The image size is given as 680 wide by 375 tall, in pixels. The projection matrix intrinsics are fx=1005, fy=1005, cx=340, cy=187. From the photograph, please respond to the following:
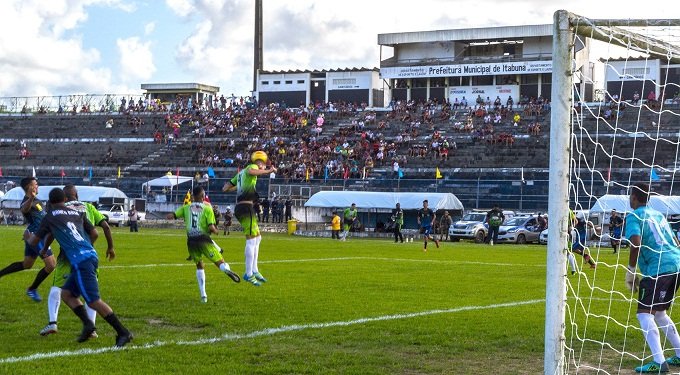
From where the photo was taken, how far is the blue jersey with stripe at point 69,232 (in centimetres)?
1115

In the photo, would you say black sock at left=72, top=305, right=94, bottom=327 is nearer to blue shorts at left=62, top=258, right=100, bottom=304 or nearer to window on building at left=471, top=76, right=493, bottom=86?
blue shorts at left=62, top=258, right=100, bottom=304

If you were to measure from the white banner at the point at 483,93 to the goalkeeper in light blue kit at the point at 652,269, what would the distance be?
6376 centimetres

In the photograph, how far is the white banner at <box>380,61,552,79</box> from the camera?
73812 mm

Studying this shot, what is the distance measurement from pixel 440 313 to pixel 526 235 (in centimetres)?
3275

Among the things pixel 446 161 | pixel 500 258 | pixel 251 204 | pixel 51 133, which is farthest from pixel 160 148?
pixel 251 204

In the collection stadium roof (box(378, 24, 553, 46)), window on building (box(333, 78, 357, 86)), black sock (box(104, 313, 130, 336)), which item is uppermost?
Answer: stadium roof (box(378, 24, 553, 46))

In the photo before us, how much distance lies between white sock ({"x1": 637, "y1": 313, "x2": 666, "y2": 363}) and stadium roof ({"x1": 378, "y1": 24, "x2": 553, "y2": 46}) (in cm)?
6521

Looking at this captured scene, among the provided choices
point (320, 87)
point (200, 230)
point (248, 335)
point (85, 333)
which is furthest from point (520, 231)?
point (320, 87)

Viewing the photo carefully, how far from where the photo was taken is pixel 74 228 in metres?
11.3

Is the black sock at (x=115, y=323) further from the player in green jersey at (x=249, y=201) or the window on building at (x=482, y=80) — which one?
the window on building at (x=482, y=80)

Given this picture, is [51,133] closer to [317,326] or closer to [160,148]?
[160,148]

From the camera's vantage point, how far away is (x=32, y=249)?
15094 millimetres

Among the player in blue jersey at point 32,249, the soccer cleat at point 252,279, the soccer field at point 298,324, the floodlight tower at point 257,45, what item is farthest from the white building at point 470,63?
the player in blue jersey at point 32,249

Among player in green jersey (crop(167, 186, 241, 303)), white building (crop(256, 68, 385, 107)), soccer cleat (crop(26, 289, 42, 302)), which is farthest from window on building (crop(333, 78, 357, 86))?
soccer cleat (crop(26, 289, 42, 302))
